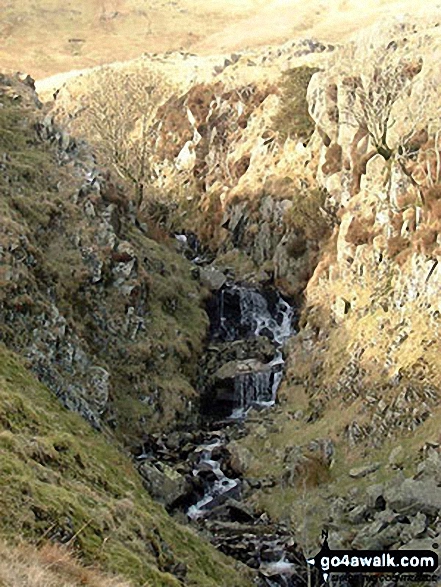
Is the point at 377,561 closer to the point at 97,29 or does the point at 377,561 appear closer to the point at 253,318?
the point at 253,318

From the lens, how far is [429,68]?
47.4 m

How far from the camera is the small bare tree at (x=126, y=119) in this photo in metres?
65.9

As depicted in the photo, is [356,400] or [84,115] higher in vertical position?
[84,115]

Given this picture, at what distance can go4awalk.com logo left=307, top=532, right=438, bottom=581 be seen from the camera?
20984 mm

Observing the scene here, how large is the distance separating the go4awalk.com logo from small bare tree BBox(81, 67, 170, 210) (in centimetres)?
4574

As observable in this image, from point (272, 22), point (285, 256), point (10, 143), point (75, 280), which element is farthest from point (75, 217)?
point (272, 22)

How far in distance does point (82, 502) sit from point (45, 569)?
5805 millimetres

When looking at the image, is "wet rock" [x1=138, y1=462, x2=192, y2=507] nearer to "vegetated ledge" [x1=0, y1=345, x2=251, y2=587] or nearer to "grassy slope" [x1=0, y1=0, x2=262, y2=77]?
"vegetated ledge" [x1=0, y1=345, x2=251, y2=587]

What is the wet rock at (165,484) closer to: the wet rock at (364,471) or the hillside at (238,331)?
the hillside at (238,331)

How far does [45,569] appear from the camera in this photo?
35.3 ft

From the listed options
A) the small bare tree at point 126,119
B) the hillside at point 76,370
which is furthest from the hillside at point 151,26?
the hillside at point 76,370

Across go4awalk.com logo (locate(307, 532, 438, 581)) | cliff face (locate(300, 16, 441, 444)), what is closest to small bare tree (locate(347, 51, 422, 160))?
cliff face (locate(300, 16, 441, 444))

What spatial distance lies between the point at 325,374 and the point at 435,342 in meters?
7.46

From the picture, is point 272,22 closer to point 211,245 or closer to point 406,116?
point 211,245
